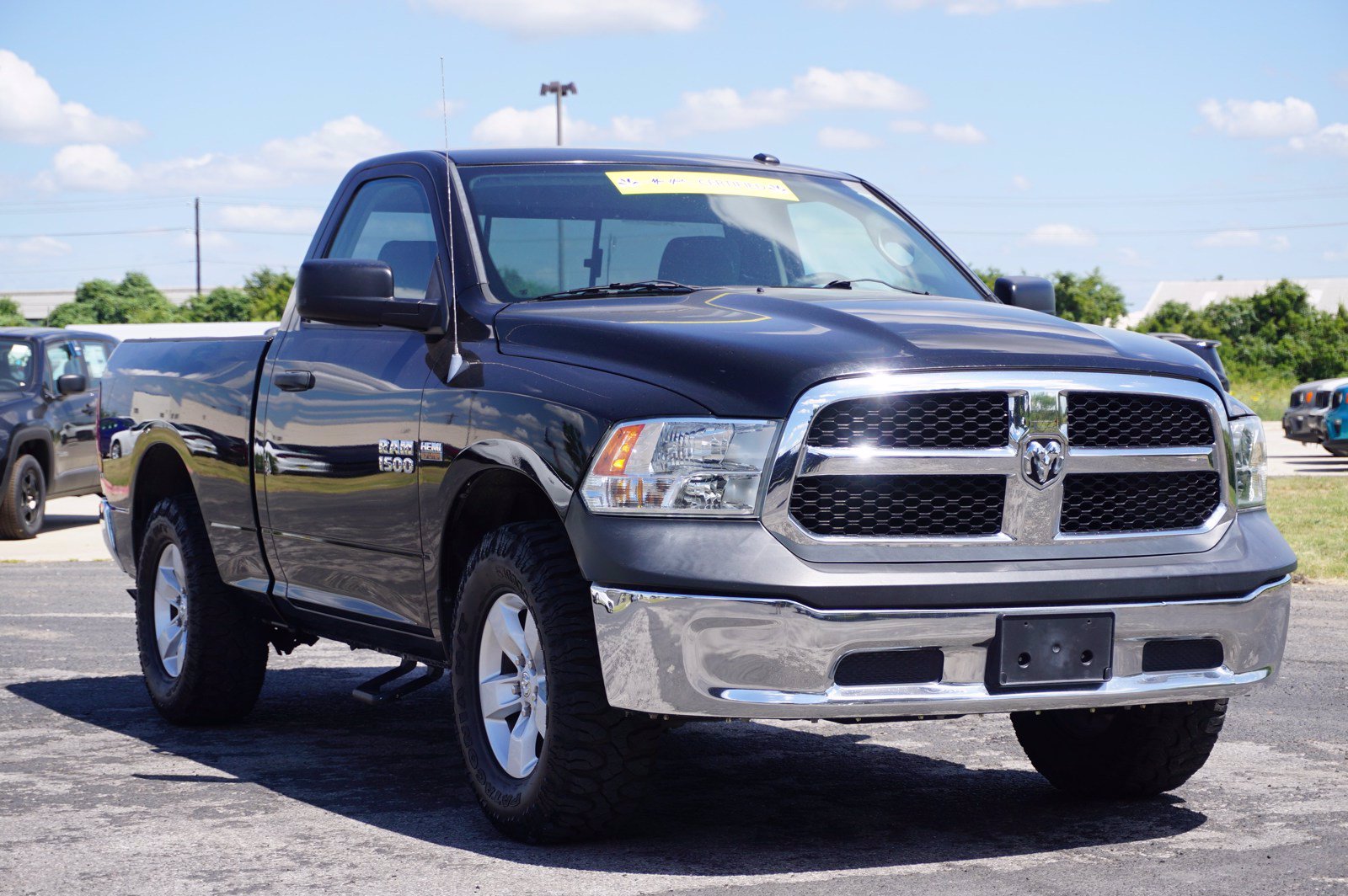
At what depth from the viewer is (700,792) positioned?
555cm

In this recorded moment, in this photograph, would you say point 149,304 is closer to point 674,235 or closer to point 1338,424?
point 1338,424

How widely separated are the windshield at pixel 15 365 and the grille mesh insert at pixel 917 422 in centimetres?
1384

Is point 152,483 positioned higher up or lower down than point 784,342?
lower down

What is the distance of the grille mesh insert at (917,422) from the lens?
423cm

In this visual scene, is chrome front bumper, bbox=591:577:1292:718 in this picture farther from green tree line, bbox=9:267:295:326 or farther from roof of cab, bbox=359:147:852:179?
green tree line, bbox=9:267:295:326

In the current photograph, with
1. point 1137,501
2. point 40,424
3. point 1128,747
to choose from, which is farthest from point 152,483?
point 40,424

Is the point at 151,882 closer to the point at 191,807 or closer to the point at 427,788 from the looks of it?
the point at 191,807

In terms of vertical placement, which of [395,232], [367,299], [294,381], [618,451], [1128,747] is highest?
[395,232]

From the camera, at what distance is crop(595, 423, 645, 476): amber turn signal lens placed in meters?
4.31

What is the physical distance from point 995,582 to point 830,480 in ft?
1.54

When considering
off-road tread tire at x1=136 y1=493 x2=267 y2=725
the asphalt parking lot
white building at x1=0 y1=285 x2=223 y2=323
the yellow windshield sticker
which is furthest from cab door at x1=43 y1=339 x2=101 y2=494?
white building at x1=0 y1=285 x2=223 y2=323

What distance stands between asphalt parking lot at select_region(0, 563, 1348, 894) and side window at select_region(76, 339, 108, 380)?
34.9ft

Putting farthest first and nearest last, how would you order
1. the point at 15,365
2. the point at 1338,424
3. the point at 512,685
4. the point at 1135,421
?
1. the point at 1338,424
2. the point at 15,365
3. the point at 512,685
4. the point at 1135,421

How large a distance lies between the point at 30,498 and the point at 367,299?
1196cm
